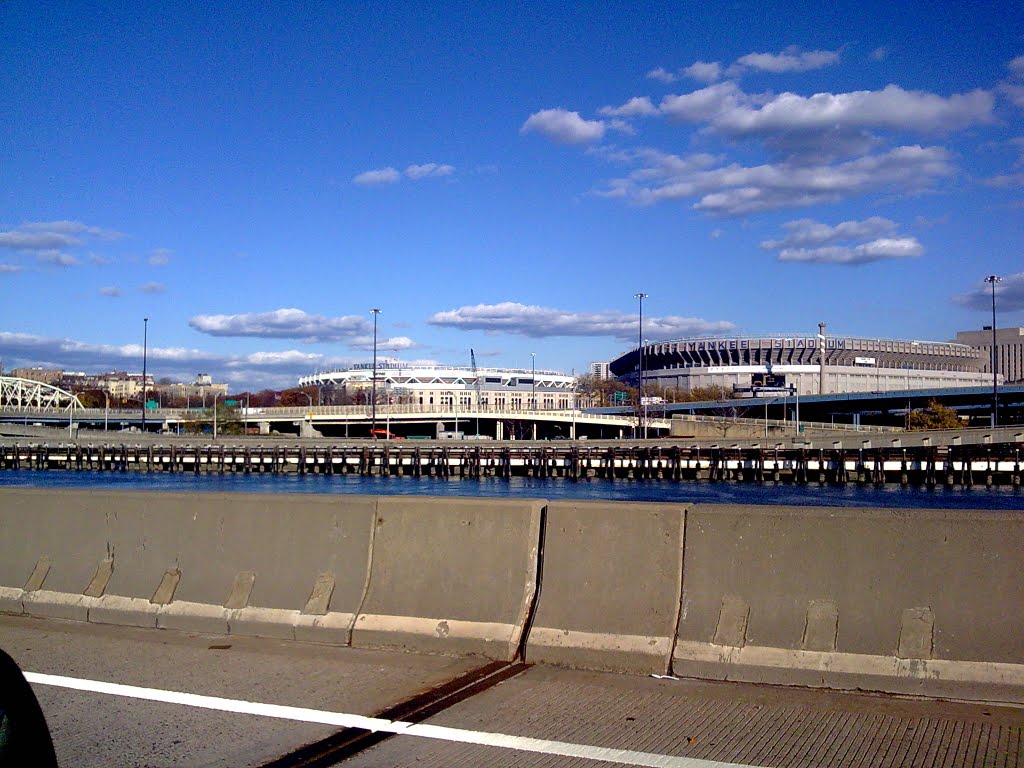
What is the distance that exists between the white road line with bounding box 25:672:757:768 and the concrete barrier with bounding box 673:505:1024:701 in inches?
68.6

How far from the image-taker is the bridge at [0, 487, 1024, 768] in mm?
6387

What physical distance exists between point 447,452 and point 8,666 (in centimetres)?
7310

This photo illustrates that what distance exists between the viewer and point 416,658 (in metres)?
8.40

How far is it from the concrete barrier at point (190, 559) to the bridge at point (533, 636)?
26 mm

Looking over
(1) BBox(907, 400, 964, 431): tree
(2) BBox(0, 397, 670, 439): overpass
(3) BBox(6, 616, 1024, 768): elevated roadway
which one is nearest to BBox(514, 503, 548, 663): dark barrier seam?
(3) BBox(6, 616, 1024, 768): elevated roadway

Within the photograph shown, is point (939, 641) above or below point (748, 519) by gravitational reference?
below

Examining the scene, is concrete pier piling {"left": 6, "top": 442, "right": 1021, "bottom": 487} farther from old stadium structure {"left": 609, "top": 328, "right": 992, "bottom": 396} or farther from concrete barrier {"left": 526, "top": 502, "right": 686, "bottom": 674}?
old stadium structure {"left": 609, "top": 328, "right": 992, "bottom": 396}

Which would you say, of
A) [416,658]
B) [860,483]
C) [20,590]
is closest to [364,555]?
[416,658]

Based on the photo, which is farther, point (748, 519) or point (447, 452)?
point (447, 452)

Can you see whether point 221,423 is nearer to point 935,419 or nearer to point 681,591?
point 935,419

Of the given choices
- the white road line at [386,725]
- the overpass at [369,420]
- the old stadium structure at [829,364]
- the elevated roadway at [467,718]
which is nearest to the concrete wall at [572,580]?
the elevated roadway at [467,718]

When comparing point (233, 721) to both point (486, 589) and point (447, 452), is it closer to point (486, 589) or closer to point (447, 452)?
point (486, 589)

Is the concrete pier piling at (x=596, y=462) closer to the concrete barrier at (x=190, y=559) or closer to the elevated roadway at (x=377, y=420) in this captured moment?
the elevated roadway at (x=377, y=420)

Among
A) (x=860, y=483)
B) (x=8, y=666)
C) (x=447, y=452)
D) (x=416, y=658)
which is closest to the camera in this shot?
(x=8, y=666)
